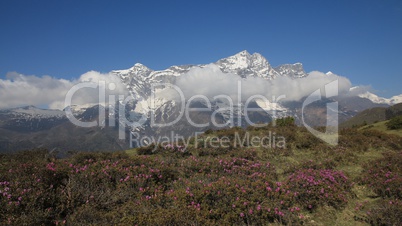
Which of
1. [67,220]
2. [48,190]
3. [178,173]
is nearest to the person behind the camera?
[67,220]

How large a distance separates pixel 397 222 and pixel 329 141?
443 inches

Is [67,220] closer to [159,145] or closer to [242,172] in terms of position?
[242,172]

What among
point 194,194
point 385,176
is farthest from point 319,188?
point 194,194

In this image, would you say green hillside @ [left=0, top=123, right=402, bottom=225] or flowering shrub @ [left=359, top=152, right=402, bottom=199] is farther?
flowering shrub @ [left=359, top=152, right=402, bottom=199]

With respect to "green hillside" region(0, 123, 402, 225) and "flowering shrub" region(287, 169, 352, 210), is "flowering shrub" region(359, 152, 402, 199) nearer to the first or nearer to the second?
"green hillside" region(0, 123, 402, 225)

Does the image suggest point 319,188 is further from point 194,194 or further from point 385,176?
point 194,194

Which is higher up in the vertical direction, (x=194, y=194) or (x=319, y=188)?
(x=194, y=194)

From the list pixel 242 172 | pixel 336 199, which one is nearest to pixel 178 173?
pixel 242 172

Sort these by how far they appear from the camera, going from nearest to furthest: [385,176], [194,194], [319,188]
A: [194,194] → [319,188] → [385,176]

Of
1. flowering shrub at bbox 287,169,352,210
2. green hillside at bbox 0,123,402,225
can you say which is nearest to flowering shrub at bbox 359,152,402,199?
green hillside at bbox 0,123,402,225

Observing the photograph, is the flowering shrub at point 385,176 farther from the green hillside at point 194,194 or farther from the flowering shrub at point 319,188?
the flowering shrub at point 319,188

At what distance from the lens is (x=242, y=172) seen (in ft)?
36.5

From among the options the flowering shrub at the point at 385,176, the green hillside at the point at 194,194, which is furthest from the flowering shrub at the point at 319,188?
the flowering shrub at the point at 385,176

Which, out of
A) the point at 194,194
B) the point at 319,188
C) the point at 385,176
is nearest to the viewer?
the point at 194,194
